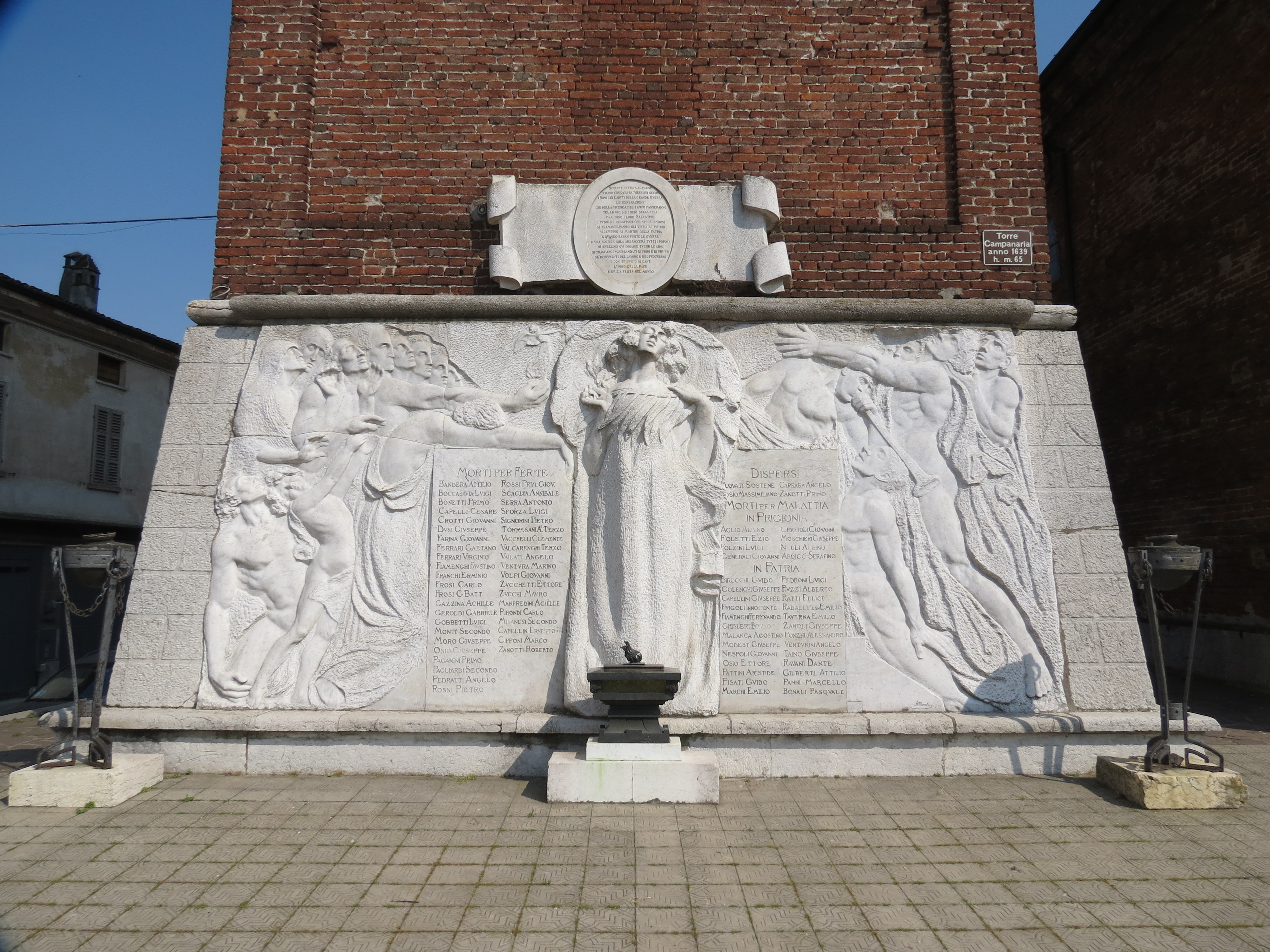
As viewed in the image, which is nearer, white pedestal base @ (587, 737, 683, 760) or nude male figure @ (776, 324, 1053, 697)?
white pedestal base @ (587, 737, 683, 760)

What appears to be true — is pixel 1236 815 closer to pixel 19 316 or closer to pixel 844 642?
pixel 844 642

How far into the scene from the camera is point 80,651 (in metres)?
11.4

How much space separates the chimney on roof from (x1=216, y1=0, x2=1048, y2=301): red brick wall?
10.9 m

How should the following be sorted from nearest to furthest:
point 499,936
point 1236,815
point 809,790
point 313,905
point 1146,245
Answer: point 499,936
point 313,905
point 1236,815
point 809,790
point 1146,245

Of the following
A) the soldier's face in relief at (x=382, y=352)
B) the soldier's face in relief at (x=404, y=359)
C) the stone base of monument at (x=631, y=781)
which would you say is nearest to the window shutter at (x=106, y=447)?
the soldier's face in relief at (x=382, y=352)

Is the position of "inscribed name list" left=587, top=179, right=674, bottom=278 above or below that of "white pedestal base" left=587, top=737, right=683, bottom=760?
above

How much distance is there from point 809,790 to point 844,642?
1096 millimetres

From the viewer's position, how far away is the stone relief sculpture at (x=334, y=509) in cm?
562

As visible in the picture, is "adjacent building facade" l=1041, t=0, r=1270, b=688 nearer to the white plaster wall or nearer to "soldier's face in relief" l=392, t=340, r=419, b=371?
"soldier's face in relief" l=392, t=340, r=419, b=371

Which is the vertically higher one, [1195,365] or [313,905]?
[1195,365]

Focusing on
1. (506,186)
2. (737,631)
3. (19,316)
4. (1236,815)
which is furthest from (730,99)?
(19,316)

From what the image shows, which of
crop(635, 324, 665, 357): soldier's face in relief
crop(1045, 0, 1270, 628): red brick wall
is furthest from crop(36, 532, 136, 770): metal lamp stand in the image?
crop(1045, 0, 1270, 628): red brick wall

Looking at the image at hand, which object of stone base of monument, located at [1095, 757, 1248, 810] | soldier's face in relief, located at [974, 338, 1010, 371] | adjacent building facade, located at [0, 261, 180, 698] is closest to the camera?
stone base of monument, located at [1095, 757, 1248, 810]

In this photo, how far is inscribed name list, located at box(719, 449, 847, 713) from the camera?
5613 mm
